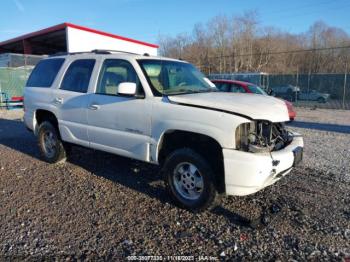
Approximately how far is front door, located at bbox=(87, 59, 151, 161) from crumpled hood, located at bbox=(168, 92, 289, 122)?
0.60m

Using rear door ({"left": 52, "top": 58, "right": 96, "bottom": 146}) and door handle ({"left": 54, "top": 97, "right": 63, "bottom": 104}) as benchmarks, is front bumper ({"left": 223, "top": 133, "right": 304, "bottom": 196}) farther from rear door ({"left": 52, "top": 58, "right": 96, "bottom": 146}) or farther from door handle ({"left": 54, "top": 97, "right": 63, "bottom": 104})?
door handle ({"left": 54, "top": 97, "right": 63, "bottom": 104})

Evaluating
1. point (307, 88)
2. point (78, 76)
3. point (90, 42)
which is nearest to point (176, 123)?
point (78, 76)

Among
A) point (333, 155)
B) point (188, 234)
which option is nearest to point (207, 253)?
point (188, 234)

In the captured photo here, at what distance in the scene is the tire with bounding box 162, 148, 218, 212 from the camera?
3.77 m

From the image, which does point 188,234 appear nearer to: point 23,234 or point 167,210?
point 167,210

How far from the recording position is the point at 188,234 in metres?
3.50

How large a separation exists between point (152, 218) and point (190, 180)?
68cm

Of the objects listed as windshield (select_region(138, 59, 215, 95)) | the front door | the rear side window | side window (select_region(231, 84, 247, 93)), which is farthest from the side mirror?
side window (select_region(231, 84, 247, 93))

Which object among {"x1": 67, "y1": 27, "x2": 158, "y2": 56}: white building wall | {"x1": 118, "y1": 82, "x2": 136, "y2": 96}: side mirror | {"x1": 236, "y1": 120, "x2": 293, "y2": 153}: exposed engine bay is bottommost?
{"x1": 236, "y1": 120, "x2": 293, "y2": 153}: exposed engine bay

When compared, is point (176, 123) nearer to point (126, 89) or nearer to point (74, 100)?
point (126, 89)

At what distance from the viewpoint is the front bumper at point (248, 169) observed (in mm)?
3426

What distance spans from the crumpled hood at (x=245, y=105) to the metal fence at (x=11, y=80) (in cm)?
1781

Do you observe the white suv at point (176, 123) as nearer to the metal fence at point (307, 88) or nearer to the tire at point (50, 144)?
the tire at point (50, 144)

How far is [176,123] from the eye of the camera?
3910 millimetres
